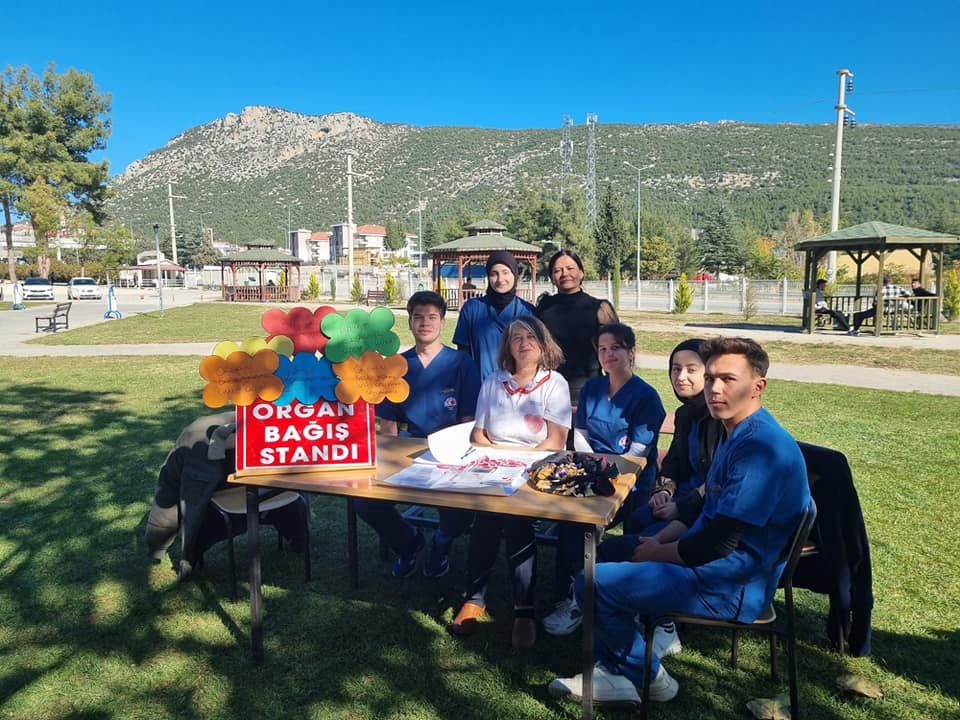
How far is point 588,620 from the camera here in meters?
2.39

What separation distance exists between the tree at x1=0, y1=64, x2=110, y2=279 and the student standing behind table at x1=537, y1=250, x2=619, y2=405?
155 ft

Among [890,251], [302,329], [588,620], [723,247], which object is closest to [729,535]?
[588,620]

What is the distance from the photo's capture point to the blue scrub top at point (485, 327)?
14.1ft

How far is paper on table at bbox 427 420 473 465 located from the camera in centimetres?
292

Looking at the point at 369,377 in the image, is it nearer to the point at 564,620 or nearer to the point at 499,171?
the point at 564,620

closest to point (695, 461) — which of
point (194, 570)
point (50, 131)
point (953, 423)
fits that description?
point (194, 570)

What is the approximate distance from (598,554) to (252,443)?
148 cm

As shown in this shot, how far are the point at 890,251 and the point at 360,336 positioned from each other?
17677mm

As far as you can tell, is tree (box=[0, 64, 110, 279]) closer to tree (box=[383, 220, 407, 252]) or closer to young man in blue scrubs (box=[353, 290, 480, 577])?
young man in blue scrubs (box=[353, 290, 480, 577])

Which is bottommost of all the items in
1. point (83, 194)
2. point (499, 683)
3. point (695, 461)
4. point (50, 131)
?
point (499, 683)

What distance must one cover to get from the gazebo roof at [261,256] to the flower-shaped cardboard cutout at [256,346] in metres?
35.4

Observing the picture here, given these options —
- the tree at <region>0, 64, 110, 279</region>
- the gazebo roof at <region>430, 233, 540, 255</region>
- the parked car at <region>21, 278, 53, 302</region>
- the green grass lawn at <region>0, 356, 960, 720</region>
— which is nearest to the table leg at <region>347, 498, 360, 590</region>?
the green grass lawn at <region>0, 356, 960, 720</region>

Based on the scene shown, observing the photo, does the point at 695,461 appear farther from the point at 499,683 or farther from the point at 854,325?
the point at 854,325

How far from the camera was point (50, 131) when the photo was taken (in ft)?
153
